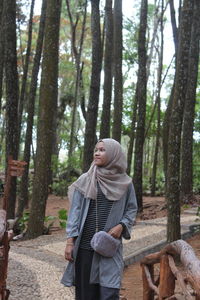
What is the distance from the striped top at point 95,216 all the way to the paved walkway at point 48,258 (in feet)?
6.31

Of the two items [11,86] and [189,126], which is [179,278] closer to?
[11,86]

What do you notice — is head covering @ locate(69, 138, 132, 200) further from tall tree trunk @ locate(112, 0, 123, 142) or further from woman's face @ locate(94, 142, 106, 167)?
tall tree trunk @ locate(112, 0, 123, 142)

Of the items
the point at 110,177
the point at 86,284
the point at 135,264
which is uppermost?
the point at 110,177

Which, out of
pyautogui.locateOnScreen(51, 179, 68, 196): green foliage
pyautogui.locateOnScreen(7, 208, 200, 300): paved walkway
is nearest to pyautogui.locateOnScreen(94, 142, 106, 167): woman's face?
pyautogui.locateOnScreen(7, 208, 200, 300): paved walkway

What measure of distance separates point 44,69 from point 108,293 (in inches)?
245

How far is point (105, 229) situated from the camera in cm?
326

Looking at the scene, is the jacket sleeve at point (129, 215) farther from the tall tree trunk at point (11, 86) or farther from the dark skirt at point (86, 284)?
the tall tree trunk at point (11, 86)

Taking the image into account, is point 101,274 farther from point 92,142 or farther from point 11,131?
point 92,142

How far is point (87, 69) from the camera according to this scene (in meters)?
31.9

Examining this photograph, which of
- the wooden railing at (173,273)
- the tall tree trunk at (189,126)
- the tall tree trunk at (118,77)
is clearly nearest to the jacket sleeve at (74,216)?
the wooden railing at (173,273)

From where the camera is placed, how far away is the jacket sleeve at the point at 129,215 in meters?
3.29

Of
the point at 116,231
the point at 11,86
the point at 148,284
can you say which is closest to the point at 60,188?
the point at 11,86

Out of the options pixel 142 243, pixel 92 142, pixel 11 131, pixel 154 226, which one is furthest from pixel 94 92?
pixel 142 243

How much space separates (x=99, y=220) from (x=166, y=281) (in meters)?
0.64
